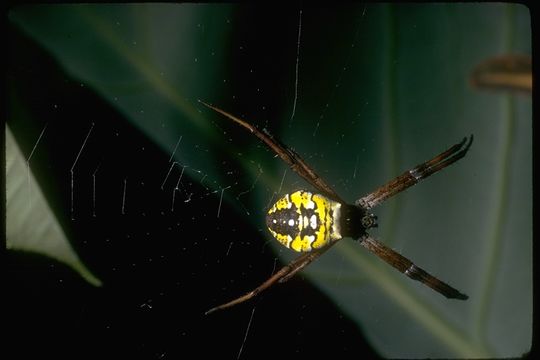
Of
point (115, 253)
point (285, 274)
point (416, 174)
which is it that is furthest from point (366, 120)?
point (115, 253)

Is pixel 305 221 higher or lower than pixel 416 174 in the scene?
lower

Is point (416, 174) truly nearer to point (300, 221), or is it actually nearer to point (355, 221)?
point (355, 221)

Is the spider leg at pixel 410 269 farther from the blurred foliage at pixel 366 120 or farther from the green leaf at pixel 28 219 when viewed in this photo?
the green leaf at pixel 28 219

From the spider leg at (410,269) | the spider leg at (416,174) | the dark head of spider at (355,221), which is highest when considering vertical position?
the spider leg at (416,174)

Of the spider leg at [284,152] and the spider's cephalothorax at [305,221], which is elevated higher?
the spider leg at [284,152]

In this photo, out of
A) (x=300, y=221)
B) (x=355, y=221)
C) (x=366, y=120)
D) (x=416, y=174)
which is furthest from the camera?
(x=366, y=120)

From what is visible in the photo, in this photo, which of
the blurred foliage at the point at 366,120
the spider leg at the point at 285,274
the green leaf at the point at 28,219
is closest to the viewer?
the green leaf at the point at 28,219

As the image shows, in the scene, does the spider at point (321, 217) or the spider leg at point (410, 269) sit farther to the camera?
the spider leg at point (410, 269)

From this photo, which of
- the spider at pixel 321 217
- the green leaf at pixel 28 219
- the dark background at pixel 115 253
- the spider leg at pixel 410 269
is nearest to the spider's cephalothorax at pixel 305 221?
the spider at pixel 321 217

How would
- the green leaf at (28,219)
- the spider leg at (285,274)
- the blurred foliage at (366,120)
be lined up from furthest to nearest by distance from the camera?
the blurred foliage at (366,120), the spider leg at (285,274), the green leaf at (28,219)
